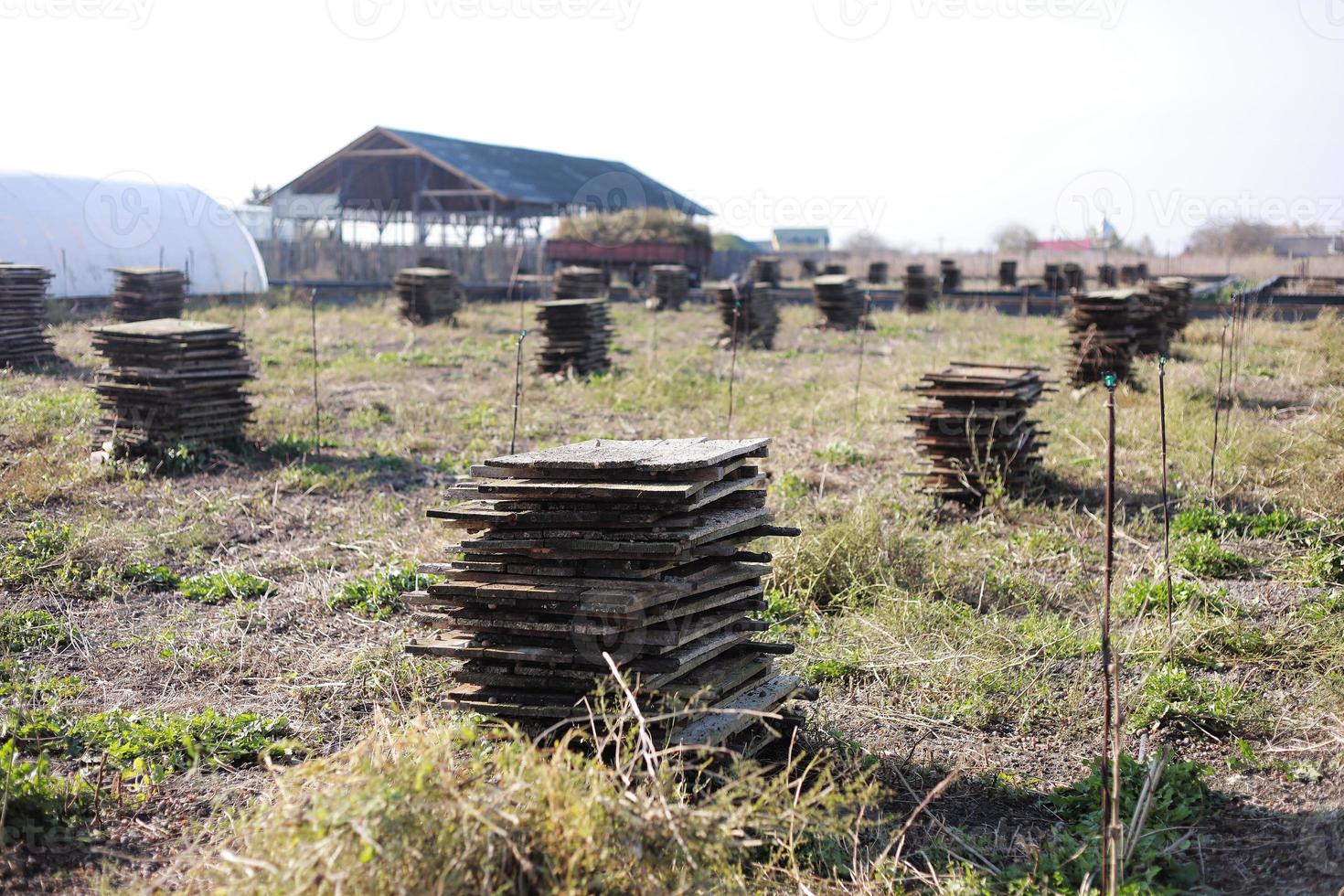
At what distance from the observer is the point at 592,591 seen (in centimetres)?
407

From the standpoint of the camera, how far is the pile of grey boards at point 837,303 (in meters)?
25.1

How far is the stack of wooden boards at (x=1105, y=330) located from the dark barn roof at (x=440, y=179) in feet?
89.0

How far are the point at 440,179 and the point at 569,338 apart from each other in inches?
1092

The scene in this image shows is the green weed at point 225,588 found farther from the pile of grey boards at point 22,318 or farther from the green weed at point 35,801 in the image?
the pile of grey boards at point 22,318

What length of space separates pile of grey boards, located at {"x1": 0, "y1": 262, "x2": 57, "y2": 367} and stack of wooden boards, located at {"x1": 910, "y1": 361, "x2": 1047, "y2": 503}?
1330 cm

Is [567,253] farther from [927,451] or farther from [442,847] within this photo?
[442,847]

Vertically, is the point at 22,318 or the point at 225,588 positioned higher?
the point at 22,318

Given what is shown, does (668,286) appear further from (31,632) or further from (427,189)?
(31,632)

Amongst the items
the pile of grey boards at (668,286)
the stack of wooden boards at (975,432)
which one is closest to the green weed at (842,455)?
the stack of wooden boards at (975,432)

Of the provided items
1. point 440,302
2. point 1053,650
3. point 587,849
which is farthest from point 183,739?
point 440,302

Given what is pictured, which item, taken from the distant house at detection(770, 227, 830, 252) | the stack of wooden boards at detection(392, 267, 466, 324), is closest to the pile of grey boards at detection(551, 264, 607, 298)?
the stack of wooden boards at detection(392, 267, 466, 324)

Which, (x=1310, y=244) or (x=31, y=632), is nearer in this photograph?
(x=31, y=632)

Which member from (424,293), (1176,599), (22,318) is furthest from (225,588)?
(424,293)

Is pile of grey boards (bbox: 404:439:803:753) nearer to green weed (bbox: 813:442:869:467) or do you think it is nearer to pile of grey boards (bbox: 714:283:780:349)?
green weed (bbox: 813:442:869:467)
